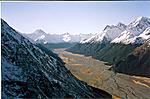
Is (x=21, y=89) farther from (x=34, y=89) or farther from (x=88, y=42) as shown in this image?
(x=88, y=42)

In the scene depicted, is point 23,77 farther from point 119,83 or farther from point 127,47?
point 127,47

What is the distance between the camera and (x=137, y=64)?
367 inches

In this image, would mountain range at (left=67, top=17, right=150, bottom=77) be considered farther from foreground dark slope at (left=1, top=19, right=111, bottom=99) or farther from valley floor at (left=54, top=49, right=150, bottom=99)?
foreground dark slope at (left=1, top=19, right=111, bottom=99)

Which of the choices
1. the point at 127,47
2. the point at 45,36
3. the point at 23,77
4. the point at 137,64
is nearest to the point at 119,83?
the point at 137,64

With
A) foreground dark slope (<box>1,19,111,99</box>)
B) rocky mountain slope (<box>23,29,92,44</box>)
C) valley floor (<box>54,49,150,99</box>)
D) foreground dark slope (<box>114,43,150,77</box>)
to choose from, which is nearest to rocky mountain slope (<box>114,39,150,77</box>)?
foreground dark slope (<box>114,43,150,77</box>)

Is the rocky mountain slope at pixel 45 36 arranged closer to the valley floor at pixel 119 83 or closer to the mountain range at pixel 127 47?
the mountain range at pixel 127 47

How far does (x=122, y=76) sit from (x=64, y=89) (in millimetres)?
5555

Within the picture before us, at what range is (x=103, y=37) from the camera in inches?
739

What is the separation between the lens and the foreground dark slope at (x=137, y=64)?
27.3 feet

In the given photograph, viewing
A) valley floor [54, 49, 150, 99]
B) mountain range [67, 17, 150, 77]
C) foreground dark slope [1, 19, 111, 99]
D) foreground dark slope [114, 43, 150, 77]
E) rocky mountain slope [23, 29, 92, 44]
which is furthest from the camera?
mountain range [67, 17, 150, 77]

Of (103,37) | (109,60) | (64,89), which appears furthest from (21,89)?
(103,37)

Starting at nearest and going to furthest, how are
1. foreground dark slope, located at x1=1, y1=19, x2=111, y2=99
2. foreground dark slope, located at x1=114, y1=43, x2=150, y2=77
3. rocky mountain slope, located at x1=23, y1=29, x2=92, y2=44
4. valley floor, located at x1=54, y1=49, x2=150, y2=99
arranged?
foreground dark slope, located at x1=1, y1=19, x2=111, y2=99 → valley floor, located at x1=54, y1=49, x2=150, y2=99 → rocky mountain slope, located at x1=23, y1=29, x2=92, y2=44 → foreground dark slope, located at x1=114, y1=43, x2=150, y2=77

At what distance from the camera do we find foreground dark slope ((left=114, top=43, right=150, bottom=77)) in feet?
27.3

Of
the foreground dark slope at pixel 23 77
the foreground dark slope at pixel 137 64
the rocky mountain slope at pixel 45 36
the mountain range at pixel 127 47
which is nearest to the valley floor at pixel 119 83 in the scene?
the foreground dark slope at pixel 137 64
